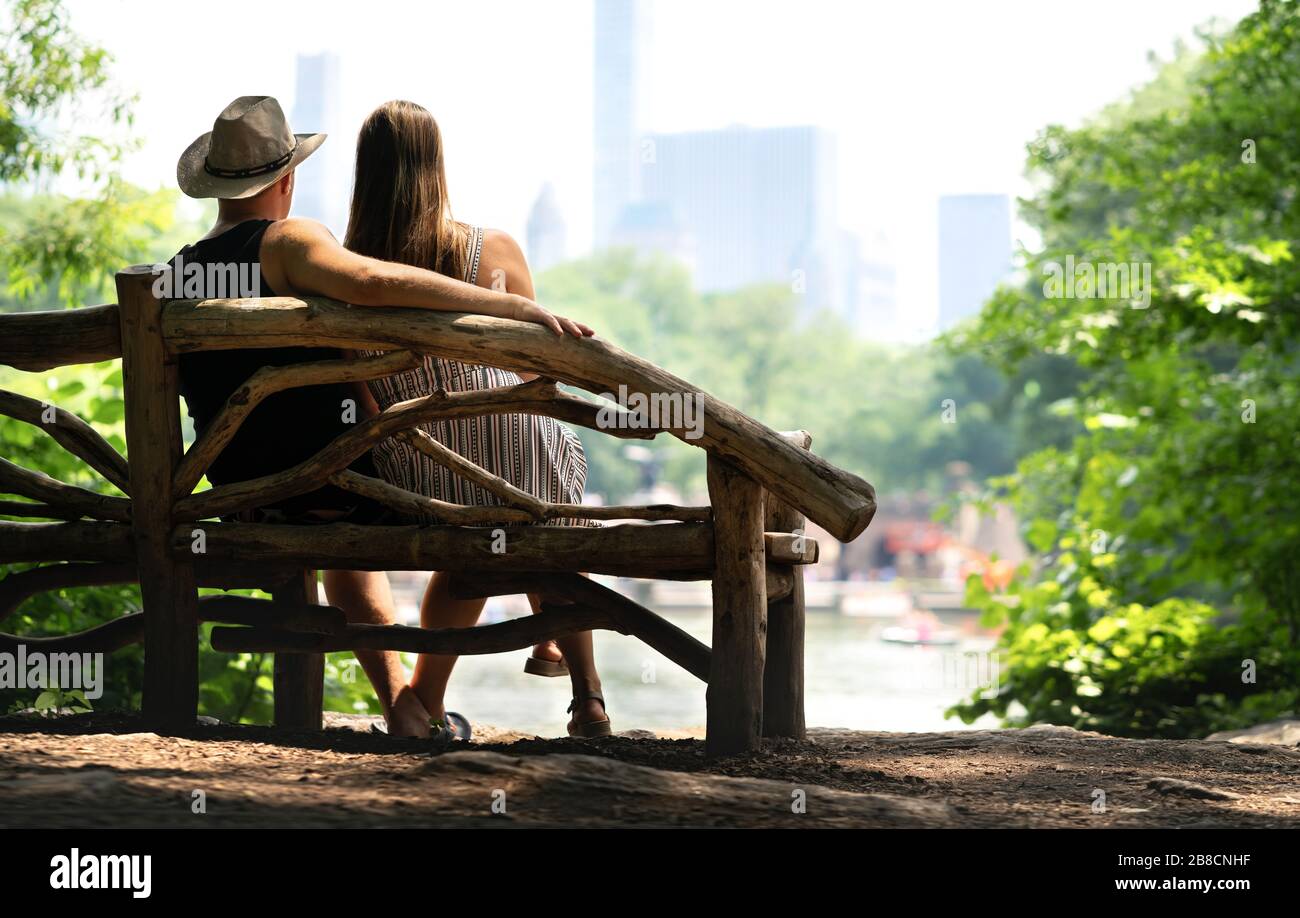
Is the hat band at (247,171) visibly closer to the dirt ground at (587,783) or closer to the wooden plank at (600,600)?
the wooden plank at (600,600)

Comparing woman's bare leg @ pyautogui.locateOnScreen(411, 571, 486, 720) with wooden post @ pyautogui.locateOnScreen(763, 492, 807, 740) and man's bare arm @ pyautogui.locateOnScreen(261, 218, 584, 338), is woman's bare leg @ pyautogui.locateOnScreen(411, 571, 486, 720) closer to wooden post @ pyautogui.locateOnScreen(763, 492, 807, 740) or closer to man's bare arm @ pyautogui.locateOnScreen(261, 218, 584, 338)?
wooden post @ pyautogui.locateOnScreen(763, 492, 807, 740)

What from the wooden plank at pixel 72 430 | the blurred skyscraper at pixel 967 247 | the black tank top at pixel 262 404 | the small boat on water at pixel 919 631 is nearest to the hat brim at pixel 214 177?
the black tank top at pixel 262 404

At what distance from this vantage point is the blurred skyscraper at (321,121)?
124500 millimetres

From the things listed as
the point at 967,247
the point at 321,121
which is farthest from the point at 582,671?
the point at 321,121

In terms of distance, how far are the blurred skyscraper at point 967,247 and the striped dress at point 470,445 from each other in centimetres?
10006

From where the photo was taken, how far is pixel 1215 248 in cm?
702

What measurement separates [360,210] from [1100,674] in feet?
15.5

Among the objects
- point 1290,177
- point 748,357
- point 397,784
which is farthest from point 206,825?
point 748,357

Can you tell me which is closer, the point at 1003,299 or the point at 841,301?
the point at 1003,299

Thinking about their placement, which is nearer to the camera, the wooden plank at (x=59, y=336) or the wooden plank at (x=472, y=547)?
the wooden plank at (x=472, y=547)

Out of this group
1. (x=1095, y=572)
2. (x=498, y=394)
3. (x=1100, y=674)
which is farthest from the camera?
(x=1095, y=572)

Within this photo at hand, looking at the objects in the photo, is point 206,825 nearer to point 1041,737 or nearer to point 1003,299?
point 1041,737

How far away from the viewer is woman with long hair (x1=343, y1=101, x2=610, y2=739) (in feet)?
11.8

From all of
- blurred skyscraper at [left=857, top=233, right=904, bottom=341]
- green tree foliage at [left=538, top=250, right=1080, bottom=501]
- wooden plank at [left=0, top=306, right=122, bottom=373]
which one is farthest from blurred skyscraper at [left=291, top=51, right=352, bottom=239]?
wooden plank at [left=0, top=306, right=122, bottom=373]
